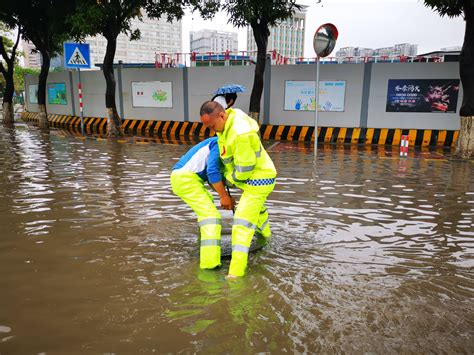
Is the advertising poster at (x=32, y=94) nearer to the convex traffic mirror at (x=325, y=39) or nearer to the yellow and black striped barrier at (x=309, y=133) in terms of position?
the yellow and black striped barrier at (x=309, y=133)

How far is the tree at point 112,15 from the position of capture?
12.4m

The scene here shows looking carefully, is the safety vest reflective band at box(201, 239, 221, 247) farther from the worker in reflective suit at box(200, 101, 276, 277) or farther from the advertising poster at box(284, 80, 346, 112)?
the advertising poster at box(284, 80, 346, 112)

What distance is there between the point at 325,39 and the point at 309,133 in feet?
17.0

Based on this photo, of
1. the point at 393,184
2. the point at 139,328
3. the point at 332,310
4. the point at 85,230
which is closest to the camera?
the point at 139,328

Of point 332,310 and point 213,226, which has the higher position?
point 213,226

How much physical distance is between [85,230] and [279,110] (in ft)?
36.3

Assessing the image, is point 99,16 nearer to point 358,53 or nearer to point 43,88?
point 43,88

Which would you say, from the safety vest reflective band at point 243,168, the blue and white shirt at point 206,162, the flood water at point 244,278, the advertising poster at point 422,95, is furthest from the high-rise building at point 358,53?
the safety vest reflective band at point 243,168

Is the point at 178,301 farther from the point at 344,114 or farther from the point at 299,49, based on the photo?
the point at 299,49

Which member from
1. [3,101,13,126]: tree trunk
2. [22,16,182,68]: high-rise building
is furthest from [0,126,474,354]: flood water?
[22,16,182,68]: high-rise building

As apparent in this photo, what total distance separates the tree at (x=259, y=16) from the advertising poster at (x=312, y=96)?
5.18ft

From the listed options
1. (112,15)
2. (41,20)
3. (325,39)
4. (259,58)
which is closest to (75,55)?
(112,15)

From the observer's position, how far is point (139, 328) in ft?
8.34

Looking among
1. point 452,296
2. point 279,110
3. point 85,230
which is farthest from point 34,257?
point 279,110
